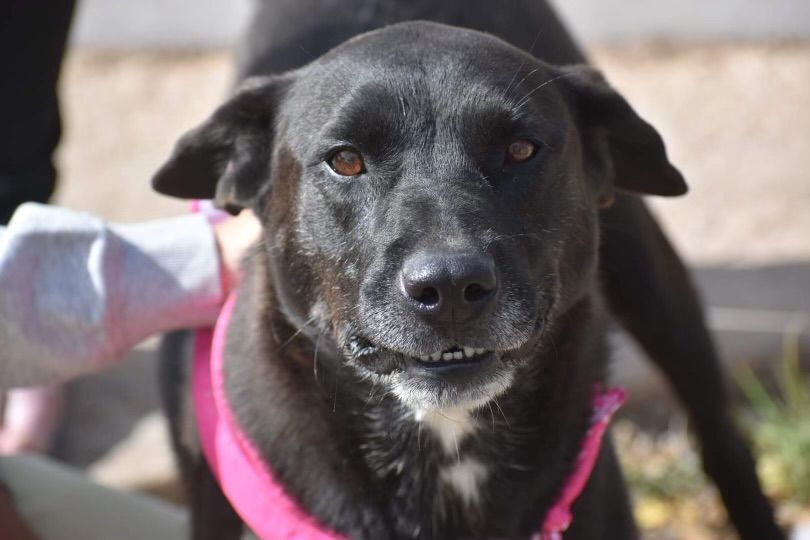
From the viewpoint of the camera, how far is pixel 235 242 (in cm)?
300

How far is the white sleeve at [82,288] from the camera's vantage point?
2674mm

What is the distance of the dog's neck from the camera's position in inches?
103

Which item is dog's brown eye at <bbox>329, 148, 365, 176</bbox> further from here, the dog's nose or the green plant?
the green plant

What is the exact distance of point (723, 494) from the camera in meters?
3.60

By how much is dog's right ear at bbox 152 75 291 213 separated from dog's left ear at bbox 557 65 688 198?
636 mm

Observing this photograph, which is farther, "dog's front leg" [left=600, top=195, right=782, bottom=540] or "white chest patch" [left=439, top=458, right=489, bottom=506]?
"dog's front leg" [left=600, top=195, right=782, bottom=540]

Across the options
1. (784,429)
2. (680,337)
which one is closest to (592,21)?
(784,429)

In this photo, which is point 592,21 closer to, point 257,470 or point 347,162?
point 347,162

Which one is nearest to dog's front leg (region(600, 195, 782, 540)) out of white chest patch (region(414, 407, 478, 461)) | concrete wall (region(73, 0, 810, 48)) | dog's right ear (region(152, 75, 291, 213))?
white chest patch (region(414, 407, 478, 461))

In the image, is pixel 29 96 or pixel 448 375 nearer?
pixel 448 375

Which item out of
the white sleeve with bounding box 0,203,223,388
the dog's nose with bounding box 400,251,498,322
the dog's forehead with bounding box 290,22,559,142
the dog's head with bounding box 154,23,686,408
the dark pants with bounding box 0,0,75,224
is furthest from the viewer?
the dark pants with bounding box 0,0,75,224

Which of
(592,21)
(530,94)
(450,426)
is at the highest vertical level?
(530,94)

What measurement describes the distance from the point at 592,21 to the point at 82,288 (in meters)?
4.27

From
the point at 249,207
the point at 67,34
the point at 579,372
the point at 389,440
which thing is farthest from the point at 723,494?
the point at 67,34
